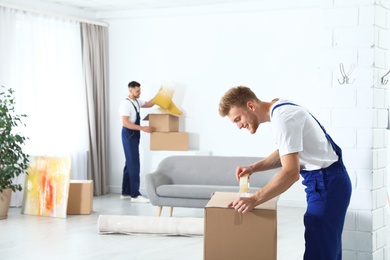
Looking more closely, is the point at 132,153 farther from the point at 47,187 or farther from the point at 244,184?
the point at 244,184

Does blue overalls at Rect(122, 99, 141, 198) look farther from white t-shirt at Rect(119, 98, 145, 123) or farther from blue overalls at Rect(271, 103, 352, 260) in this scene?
blue overalls at Rect(271, 103, 352, 260)

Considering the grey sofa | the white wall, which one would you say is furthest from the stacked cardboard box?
the grey sofa

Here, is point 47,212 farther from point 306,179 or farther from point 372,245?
point 306,179

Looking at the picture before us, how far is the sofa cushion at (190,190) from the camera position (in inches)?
288

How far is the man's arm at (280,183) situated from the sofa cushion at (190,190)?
4.11 meters

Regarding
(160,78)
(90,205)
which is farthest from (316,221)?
(160,78)

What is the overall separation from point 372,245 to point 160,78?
220 inches

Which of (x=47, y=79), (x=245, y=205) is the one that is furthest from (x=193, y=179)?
(x=245, y=205)

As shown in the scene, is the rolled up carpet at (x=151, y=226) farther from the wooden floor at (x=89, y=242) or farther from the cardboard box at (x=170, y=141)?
the cardboard box at (x=170, y=141)

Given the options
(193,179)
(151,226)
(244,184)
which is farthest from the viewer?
(193,179)

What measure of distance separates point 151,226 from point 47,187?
5.98 feet

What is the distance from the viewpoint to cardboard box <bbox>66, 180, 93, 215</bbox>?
7.86m

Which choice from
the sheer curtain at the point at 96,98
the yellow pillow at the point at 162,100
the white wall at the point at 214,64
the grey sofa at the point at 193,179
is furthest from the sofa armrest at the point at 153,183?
the sheer curtain at the point at 96,98

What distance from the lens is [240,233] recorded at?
3219mm
